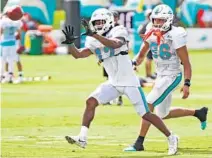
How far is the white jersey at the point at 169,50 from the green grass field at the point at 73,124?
42.2 inches

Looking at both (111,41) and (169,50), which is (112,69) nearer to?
(111,41)

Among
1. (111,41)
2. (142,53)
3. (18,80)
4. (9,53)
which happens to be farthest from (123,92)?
(9,53)

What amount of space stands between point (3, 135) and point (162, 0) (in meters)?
29.4

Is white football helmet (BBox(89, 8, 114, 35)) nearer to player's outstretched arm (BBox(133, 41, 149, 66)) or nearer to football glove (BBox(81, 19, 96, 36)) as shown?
football glove (BBox(81, 19, 96, 36))

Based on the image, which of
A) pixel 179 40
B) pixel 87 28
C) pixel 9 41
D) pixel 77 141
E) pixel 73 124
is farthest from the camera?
pixel 9 41

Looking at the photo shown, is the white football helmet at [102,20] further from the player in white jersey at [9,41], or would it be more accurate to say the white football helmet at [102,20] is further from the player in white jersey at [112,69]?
the player in white jersey at [9,41]

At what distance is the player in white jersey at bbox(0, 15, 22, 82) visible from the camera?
88.2 ft

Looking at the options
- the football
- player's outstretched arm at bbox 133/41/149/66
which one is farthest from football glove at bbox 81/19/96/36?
the football

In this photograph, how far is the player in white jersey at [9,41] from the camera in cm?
2689

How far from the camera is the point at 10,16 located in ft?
87.2

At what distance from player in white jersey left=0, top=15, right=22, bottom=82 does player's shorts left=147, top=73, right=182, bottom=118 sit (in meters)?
13.9

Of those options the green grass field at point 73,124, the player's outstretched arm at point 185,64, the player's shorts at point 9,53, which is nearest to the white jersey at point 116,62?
the player's outstretched arm at point 185,64

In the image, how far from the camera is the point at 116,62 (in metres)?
12.5

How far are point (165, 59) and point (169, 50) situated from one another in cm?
16
